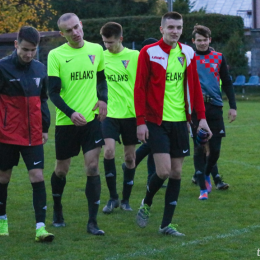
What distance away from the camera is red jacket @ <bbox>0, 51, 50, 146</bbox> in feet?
18.1

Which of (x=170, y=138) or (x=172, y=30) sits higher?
(x=172, y=30)

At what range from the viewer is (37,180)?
18.4 feet

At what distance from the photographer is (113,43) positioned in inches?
275

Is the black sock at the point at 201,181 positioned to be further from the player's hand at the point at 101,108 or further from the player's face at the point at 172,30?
the player's face at the point at 172,30

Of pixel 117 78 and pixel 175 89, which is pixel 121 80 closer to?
pixel 117 78

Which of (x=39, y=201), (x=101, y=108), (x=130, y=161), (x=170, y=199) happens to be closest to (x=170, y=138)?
(x=170, y=199)

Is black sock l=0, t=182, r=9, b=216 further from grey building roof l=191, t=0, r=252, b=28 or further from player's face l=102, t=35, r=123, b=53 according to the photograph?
grey building roof l=191, t=0, r=252, b=28

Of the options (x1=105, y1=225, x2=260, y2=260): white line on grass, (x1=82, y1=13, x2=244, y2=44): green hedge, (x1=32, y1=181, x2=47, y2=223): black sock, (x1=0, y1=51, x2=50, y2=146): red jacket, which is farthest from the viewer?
(x1=82, y1=13, x2=244, y2=44): green hedge

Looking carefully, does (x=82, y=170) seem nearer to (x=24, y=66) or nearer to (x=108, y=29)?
(x=108, y=29)

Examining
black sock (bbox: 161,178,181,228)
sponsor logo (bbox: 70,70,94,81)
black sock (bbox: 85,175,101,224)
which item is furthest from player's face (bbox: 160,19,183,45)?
black sock (bbox: 85,175,101,224)

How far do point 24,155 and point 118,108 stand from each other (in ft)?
5.70

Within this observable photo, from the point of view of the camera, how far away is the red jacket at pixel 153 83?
5691mm

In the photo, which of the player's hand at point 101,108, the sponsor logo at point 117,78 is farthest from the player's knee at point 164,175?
the sponsor logo at point 117,78

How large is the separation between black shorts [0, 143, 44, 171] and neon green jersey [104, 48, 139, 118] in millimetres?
1639
